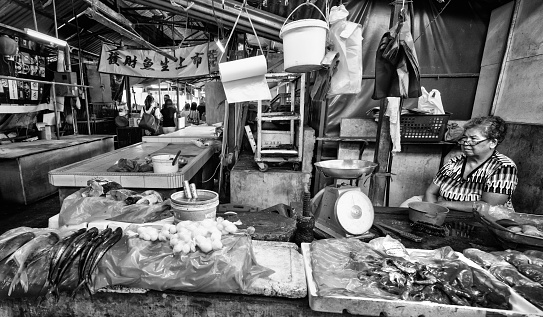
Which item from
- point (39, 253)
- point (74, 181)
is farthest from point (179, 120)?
point (39, 253)

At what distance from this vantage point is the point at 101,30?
1023 centimetres

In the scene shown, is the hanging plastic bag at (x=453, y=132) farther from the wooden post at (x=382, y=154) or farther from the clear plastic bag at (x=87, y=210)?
the clear plastic bag at (x=87, y=210)

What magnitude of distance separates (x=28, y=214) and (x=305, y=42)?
20.1ft

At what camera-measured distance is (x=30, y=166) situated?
17.0 ft

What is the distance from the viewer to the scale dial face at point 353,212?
198cm

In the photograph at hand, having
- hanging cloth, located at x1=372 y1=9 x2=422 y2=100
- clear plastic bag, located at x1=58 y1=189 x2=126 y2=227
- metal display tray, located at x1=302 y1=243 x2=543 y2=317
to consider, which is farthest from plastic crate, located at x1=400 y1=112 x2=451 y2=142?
clear plastic bag, located at x1=58 y1=189 x2=126 y2=227

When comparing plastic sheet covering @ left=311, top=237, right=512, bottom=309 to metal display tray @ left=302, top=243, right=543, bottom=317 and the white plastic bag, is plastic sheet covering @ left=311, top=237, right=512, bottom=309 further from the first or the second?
the white plastic bag

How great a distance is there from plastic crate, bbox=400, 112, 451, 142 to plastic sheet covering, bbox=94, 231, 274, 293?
3923mm

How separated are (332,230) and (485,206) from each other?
1428 mm

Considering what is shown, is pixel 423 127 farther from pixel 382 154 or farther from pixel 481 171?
pixel 382 154

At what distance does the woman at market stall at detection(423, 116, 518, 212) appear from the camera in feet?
9.31

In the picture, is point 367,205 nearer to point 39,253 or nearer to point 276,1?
point 39,253

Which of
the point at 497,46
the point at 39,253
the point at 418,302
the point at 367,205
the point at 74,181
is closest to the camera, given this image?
the point at 418,302

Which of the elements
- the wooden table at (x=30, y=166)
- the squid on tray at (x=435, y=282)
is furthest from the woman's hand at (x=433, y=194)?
the wooden table at (x=30, y=166)
